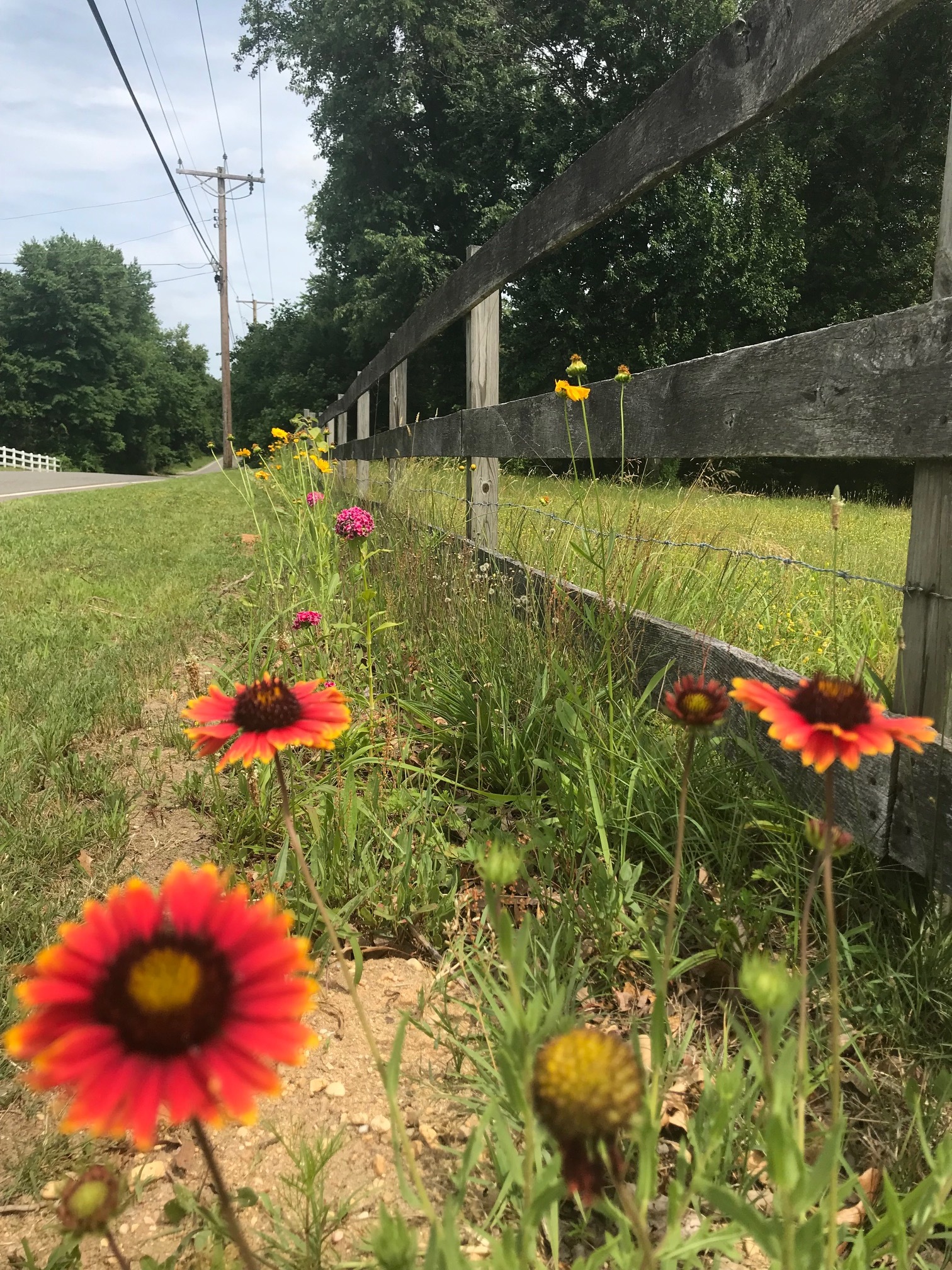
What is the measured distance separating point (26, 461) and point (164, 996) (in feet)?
149

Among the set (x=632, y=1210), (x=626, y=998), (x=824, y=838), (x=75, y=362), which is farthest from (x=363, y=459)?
(x=75, y=362)

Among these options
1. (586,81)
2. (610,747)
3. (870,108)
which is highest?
(586,81)

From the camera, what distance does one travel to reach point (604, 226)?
1856 centimetres

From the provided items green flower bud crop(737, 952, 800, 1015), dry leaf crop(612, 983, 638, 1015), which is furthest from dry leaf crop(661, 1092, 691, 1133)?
green flower bud crop(737, 952, 800, 1015)

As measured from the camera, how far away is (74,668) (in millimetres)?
3152

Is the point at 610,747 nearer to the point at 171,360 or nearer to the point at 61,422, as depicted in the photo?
the point at 61,422

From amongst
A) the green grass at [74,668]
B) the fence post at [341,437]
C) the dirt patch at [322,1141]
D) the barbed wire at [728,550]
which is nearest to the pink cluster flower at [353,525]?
the barbed wire at [728,550]

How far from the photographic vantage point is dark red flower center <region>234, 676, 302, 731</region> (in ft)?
2.94

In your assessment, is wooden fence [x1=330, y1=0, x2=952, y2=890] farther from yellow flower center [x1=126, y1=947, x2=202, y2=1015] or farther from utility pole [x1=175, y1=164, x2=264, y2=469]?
utility pole [x1=175, y1=164, x2=264, y2=469]

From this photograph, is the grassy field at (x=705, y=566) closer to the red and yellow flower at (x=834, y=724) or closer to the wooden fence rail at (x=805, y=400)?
the wooden fence rail at (x=805, y=400)

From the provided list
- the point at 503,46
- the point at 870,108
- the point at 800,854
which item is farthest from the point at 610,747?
the point at 503,46

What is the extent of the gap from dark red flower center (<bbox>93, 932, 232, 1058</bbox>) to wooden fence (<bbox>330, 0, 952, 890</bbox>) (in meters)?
1.14

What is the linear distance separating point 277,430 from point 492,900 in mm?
4160

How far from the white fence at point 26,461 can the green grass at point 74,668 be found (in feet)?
112
